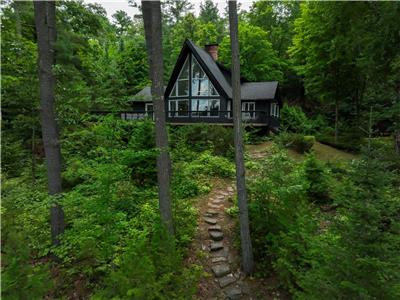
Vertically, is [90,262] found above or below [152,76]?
below

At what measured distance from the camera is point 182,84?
826 inches

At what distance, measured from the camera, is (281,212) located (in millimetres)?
6160

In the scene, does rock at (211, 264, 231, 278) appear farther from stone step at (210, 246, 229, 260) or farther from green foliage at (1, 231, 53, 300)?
green foliage at (1, 231, 53, 300)

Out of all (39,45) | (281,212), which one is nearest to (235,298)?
(281,212)

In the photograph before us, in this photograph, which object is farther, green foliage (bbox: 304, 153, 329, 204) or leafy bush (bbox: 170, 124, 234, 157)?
leafy bush (bbox: 170, 124, 234, 157)

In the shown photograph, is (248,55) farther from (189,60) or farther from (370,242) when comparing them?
(370,242)

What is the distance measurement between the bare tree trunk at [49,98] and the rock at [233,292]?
12.6ft

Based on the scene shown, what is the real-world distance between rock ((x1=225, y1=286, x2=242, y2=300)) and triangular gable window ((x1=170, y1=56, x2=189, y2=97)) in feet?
54.8

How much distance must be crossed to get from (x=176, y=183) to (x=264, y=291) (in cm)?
414

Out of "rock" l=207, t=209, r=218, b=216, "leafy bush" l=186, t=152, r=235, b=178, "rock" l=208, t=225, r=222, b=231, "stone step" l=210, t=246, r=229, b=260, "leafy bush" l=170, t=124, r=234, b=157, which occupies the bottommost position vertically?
"stone step" l=210, t=246, r=229, b=260

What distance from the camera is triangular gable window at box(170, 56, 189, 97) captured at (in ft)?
67.3

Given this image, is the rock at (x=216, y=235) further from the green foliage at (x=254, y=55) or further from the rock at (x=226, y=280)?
the green foliage at (x=254, y=55)

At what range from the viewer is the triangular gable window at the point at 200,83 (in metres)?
20.0

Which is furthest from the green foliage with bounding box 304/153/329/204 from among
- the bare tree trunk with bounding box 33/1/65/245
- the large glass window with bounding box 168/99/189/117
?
the large glass window with bounding box 168/99/189/117
